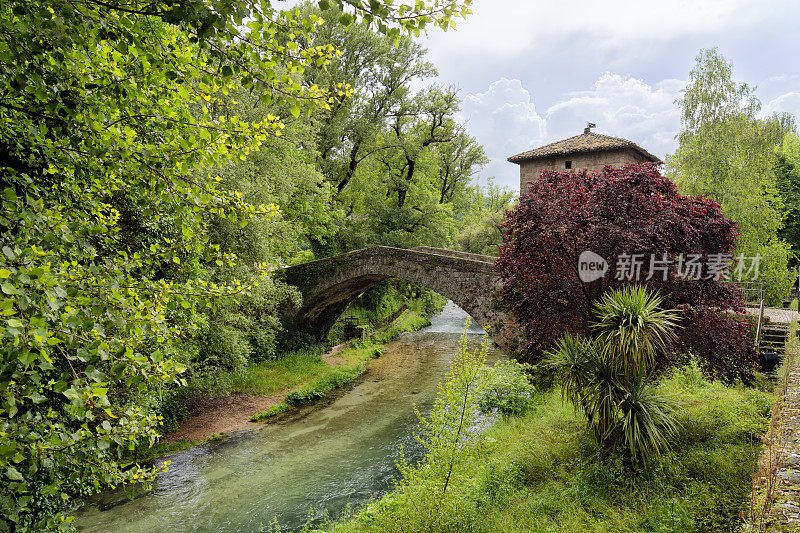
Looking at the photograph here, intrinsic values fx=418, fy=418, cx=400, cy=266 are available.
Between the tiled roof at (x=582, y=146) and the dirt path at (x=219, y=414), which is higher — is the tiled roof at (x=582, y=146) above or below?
above

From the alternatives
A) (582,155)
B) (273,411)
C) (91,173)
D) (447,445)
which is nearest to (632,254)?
(447,445)

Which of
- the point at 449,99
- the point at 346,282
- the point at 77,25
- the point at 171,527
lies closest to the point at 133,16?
the point at 77,25

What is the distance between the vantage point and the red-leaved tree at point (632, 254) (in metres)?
7.29

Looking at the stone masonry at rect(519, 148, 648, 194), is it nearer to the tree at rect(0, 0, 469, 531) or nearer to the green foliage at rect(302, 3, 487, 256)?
the green foliage at rect(302, 3, 487, 256)

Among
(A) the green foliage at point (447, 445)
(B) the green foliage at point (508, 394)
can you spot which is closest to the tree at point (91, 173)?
(A) the green foliage at point (447, 445)

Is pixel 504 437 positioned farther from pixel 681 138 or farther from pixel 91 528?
pixel 681 138

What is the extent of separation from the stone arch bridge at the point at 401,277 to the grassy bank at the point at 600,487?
528 cm

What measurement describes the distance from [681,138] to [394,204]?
14974 mm

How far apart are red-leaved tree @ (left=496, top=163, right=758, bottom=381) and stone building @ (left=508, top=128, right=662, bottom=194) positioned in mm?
13597

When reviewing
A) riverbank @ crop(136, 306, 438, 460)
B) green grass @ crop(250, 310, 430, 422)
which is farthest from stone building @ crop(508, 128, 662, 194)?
riverbank @ crop(136, 306, 438, 460)

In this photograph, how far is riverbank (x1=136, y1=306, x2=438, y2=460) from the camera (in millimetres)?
12047

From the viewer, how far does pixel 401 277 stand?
16.5 metres

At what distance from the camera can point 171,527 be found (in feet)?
26.7

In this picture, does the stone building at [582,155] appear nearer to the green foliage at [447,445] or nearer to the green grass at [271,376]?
the green grass at [271,376]
